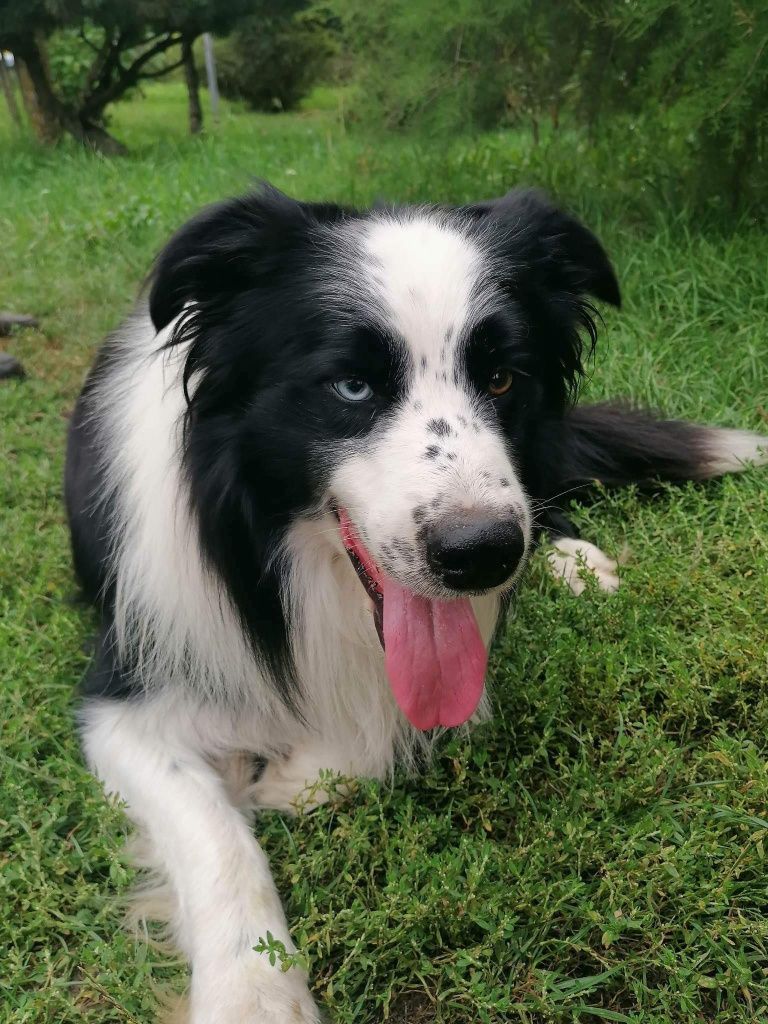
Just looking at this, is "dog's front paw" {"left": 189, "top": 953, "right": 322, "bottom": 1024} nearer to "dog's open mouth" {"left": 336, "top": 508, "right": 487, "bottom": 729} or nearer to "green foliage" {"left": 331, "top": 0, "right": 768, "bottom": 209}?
"dog's open mouth" {"left": 336, "top": 508, "right": 487, "bottom": 729}

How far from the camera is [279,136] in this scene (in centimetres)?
987

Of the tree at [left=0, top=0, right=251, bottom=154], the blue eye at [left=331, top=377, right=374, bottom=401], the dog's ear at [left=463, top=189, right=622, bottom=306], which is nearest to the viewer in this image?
the blue eye at [left=331, top=377, right=374, bottom=401]

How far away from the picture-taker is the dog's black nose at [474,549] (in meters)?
1.75

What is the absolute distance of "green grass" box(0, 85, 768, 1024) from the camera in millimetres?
1769

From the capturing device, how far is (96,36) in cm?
1051

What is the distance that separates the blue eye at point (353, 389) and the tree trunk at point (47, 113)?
8217 millimetres

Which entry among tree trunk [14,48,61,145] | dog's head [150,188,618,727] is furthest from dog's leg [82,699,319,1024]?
tree trunk [14,48,61,145]

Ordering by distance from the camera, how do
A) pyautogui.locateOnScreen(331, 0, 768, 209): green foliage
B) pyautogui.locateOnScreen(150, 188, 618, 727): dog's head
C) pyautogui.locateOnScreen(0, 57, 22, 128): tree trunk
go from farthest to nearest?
pyautogui.locateOnScreen(0, 57, 22, 128): tree trunk < pyautogui.locateOnScreen(331, 0, 768, 209): green foliage < pyautogui.locateOnScreen(150, 188, 618, 727): dog's head

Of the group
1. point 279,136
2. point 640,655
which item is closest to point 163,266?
point 640,655

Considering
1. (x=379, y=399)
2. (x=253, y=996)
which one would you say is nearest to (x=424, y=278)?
(x=379, y=399)

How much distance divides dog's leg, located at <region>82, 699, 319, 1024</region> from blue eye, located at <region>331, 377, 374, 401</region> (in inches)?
37.5

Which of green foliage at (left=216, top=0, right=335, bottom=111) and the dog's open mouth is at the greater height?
the dog's open mouth

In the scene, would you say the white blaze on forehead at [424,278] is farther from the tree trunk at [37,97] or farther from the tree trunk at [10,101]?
the tree trunk at [10,101]

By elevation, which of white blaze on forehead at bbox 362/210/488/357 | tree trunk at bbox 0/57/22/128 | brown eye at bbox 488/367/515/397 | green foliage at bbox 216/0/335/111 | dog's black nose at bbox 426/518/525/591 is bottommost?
green foliage at bbox 216/0/335/111
